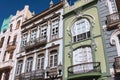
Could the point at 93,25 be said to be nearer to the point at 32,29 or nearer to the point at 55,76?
the point at 55,76

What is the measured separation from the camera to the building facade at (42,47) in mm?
16083

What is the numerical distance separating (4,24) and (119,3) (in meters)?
20.4

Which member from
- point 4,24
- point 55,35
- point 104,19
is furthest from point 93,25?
point 4,24

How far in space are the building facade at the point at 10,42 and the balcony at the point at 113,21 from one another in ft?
42.7

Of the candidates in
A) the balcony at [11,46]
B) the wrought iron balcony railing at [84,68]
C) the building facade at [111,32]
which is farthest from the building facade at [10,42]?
the building facade at [111,32]

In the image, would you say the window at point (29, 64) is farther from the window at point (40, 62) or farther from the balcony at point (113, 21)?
the balcony at point (113, 21)

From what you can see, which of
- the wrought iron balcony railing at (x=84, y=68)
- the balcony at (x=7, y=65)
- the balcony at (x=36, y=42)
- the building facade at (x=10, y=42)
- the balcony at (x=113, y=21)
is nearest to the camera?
the wrought iron balcony railing at (x=84, y=68)

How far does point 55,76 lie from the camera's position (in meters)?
15.0

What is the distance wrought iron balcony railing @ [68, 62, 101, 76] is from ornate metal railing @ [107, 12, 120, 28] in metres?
3.65

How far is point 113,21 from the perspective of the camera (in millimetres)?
13305

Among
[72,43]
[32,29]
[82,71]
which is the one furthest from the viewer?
[32,29]

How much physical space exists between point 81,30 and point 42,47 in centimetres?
526

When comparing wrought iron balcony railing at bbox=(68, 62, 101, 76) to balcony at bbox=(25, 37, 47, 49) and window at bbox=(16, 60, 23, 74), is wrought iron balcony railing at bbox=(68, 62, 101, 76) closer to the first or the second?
balcony at bbox=(25, 37, 47, 49)

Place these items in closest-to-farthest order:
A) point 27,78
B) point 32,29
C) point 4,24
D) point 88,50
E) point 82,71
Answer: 1. point 82,71
2. point 88,50
3. point 27,78
4. point 32,29
5. point 4,24
